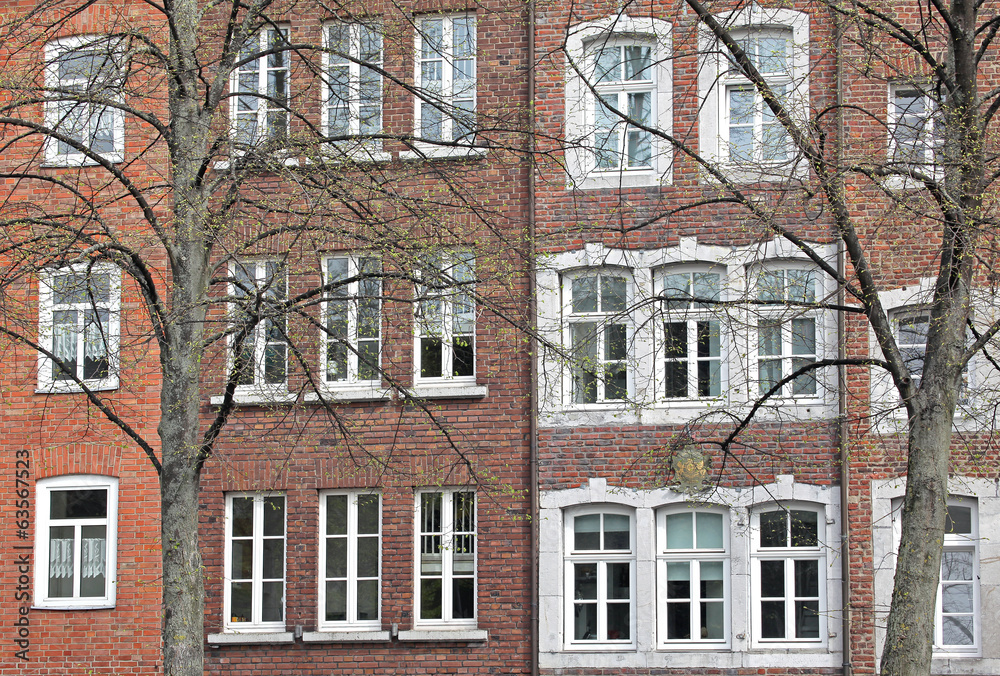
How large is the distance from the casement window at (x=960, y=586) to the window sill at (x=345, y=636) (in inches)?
268

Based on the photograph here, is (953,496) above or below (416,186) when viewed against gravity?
below

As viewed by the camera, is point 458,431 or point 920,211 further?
point 458,431

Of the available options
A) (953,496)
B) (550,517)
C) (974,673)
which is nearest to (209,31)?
(550,517)

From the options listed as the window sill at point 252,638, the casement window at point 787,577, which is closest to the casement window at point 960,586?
the casement window at point 787,577

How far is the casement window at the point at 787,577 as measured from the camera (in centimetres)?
1498

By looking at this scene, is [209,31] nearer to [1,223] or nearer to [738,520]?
[1,223]

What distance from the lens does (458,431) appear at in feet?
48.9

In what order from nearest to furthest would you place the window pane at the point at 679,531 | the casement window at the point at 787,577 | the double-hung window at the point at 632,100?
the casement window at the point at 787,577 → the window pane at the point at 679,531 → the double-hung window at the point at 632,100

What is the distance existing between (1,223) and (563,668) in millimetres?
8510

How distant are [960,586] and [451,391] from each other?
6693 mm

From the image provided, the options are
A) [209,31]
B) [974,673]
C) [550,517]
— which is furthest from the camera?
[550,517]

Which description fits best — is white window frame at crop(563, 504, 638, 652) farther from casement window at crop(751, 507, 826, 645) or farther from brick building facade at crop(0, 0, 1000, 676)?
casement window at crop(751, 507, 826, 645)

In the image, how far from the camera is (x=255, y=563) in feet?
53.0

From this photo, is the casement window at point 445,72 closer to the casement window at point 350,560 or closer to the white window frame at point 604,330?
the white window frame at point 604,330
